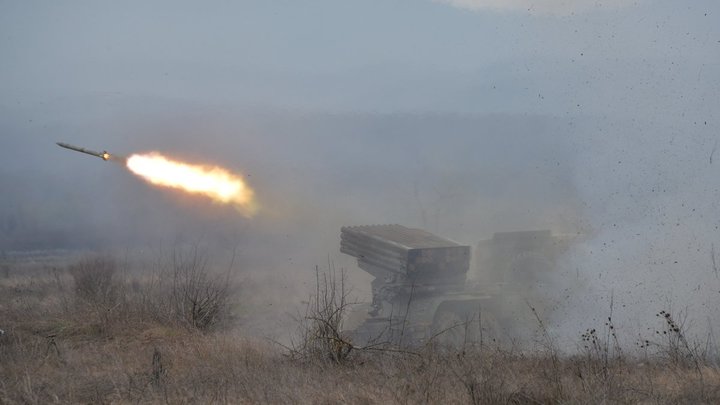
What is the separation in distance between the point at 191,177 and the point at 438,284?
6.40m

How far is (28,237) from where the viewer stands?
169 feet

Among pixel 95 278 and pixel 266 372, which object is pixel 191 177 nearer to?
pixel 95 278

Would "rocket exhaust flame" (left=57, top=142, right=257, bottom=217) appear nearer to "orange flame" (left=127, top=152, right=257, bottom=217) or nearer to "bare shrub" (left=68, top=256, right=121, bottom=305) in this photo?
"orange flame" (left=127, top=152, right=257, bottom=217)

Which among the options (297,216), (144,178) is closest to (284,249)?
(297,216)

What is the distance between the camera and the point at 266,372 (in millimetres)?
10484

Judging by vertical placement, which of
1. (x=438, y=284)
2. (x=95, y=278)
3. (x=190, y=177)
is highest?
(x=190, y=177)

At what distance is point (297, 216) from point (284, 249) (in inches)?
244

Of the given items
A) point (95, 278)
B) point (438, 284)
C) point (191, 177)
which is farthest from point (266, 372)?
point (95, 278)

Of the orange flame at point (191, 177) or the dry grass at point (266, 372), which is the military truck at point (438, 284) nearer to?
the orange flame at point (191, 177)

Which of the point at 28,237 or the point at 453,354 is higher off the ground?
the point at 28,237

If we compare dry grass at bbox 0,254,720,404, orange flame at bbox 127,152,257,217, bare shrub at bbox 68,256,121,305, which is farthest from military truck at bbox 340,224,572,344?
bare shrub at bbox 68,256,121,305

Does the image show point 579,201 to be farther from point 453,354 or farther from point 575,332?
point 453,354

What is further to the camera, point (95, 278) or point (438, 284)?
point (95, 278)

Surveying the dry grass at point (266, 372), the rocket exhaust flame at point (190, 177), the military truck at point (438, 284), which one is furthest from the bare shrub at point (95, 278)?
the military truck at point (438, 284)
